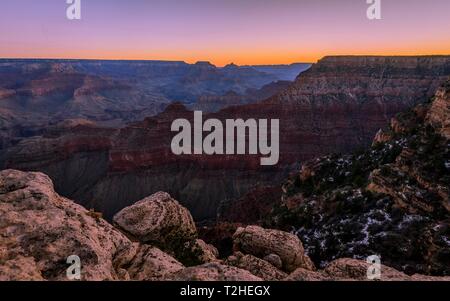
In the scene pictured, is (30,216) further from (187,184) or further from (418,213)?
(187,184)

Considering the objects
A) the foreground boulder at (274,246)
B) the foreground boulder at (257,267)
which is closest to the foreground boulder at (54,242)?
the foreground boulder at (257,267)

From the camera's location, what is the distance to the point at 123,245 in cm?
1192

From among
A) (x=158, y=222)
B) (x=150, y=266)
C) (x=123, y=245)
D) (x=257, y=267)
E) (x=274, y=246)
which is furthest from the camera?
(x=274, y=246)

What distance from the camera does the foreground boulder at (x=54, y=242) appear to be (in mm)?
8812

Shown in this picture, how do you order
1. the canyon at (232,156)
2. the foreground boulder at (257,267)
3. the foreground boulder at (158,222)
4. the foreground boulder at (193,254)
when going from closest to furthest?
the foreground boulder at (257,267), the foreground boulder at (158,222), the foreground boulder at (193,254), the canyon at (232,156)

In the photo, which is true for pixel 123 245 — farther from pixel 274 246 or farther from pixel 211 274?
pixel 274 246

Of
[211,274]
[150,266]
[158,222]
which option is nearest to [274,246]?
[158,222]

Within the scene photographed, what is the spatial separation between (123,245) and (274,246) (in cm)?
613

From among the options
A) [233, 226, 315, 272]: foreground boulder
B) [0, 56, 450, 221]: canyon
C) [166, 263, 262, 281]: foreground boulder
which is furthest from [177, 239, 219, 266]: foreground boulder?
[0, 56, 450, 221]: canyon

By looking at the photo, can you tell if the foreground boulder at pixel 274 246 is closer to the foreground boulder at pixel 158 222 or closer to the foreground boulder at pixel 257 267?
the foreground boulder at pixel 257 267

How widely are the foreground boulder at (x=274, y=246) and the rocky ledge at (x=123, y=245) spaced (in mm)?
36
